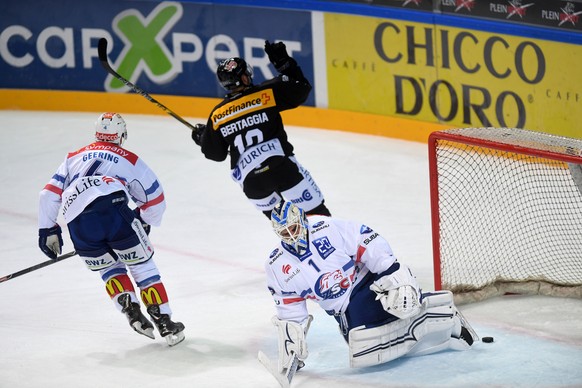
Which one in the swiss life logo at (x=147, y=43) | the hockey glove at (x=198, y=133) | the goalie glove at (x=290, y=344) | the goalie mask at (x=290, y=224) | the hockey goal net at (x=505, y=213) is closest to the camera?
the goalie mask at (x=290, y=224)

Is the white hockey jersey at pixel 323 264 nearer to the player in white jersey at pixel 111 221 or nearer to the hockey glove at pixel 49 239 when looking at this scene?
the player in white jersey at pixel 111 221

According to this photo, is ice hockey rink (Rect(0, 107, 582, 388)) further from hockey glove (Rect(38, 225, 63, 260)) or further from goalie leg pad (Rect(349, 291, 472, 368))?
hockey glove (Rect(38, 225, 63, 260))

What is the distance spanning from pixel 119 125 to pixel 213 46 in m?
3.90

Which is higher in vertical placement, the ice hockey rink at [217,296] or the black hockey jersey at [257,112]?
the black hockey jersey at [257,112]

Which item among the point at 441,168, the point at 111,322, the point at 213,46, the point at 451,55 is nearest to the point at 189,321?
the point at 111,322

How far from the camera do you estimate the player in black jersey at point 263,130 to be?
6172mm

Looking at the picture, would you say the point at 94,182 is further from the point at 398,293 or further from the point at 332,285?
the point at 398,293

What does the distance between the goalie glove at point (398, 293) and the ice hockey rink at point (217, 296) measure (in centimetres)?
31

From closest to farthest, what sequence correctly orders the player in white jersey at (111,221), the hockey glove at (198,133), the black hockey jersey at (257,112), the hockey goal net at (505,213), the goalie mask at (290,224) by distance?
the goalie mask at (290,224) → the player in white jersey at (111,221) → the hockey goal net at (505,213) → the black hockey jersey at (257,112) → the hockey glove at (198,133)

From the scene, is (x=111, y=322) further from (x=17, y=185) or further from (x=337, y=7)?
(x=337, y=7)

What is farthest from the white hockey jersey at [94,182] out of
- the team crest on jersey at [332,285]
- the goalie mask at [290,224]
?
the team crest on jersey at [332,285]

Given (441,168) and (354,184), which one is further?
(354,184)

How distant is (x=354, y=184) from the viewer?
8.33 meters

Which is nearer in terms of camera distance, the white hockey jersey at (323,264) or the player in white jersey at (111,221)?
the white hockey jersey at (323,264)
